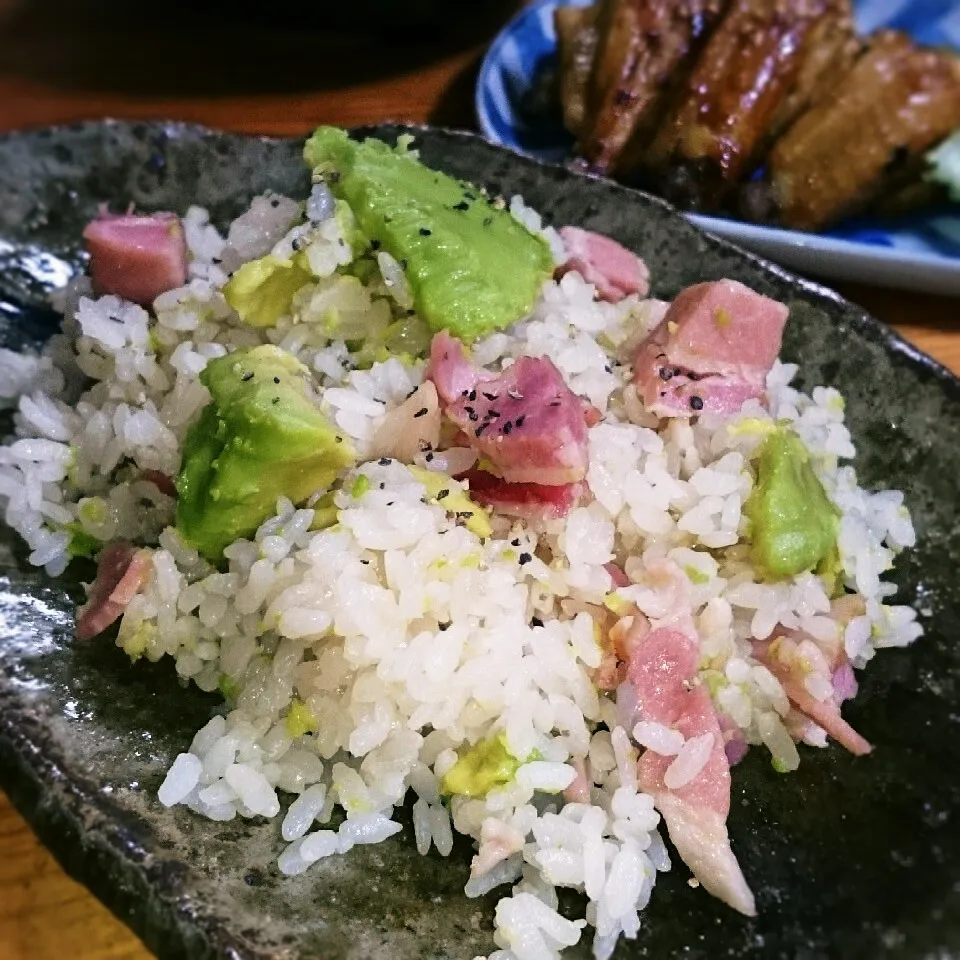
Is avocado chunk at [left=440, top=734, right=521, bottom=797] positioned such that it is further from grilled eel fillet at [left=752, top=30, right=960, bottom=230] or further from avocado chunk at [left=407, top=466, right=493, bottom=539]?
grilled eel fillet at [left=752, top=30, right=960, bottom=230]

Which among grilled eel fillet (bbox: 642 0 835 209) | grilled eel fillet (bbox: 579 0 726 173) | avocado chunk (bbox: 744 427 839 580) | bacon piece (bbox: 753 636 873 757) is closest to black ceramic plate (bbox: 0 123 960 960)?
bacon piece (bbox: 753 636 873 757)

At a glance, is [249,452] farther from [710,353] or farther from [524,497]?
[710,353]

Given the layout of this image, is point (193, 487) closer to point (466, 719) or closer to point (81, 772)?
point (81, 772)

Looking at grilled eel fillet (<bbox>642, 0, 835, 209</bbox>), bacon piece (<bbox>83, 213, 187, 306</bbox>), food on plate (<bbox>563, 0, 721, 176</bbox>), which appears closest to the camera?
bacon piece (<bbox>83, 213, 187, 306</bbox>)

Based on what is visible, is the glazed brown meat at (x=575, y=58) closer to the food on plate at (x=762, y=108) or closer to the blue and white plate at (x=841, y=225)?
the food on plate at (x=762, y=108)

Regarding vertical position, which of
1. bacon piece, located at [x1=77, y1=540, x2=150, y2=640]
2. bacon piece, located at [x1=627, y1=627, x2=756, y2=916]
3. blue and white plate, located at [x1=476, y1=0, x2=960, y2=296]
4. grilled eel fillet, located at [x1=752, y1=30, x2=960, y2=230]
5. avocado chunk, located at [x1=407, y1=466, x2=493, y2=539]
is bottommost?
bacon piece, located at [x1=77, y1=540, x2=150, y2=640]

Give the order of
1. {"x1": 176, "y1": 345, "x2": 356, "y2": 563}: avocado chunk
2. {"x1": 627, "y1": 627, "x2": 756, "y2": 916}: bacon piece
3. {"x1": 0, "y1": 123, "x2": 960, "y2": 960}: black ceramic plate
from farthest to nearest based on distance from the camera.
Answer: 1. {"x1": 176, "y1": 345, "x2": 356, "y2": 563}: avocado chunk
2. {"x1": 627, "y1": 627, "x2": 756, "y2": 916}: bacon piece
3. {"x1": 0, "y1": 123, "x2": 960, "y2": 960}: black ceramic plate

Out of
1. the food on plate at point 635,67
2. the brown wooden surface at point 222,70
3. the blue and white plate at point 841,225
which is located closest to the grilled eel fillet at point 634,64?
the food on plate at point 635,67
